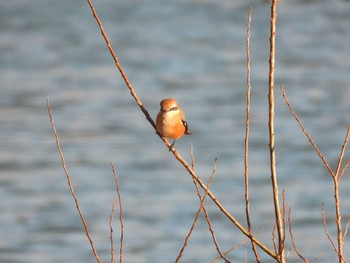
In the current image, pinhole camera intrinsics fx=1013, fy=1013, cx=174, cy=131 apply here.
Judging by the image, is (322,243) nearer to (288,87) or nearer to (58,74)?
(288,87)

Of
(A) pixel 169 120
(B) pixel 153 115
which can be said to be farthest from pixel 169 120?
(B) pixel 153 115

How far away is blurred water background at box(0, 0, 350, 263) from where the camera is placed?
12914 mm

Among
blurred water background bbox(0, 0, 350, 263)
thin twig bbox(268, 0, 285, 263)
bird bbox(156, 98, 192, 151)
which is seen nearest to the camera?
thin twig bbox(268, 0, 285, 263)

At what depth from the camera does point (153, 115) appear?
15.2 m

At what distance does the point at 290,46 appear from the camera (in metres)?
21.0

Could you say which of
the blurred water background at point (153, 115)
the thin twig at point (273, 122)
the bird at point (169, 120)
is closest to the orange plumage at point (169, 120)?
the bird at point (169, 120)

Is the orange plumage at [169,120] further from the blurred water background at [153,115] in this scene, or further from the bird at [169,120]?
the blurred water background at [153,115]

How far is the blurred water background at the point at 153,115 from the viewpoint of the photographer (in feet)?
42.4

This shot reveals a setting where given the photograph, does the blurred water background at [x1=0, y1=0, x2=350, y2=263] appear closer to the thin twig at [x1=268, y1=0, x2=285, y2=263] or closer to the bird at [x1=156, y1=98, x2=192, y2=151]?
the bird at [x1=156, y1=98, x2=192, y2=151]

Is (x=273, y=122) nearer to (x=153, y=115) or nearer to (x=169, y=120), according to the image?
(x=169, y=120)

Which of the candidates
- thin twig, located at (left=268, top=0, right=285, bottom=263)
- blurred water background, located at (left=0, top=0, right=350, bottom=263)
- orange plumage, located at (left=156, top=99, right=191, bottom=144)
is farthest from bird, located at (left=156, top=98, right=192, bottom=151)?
blurred water background, located at (left=0, top=0, right=350, bottom=263)

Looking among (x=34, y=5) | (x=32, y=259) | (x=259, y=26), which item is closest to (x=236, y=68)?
(x=259, y=26)

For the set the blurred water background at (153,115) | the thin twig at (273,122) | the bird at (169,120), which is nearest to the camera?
the thin twig at (273,122)

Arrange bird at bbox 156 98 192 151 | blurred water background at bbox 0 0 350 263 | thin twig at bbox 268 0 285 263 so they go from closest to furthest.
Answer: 1. thin twig at bbox 268 0 285 263
2. bird at bbox 156 98 192 151
3. blurred water background at bbox 0 0 350 263
